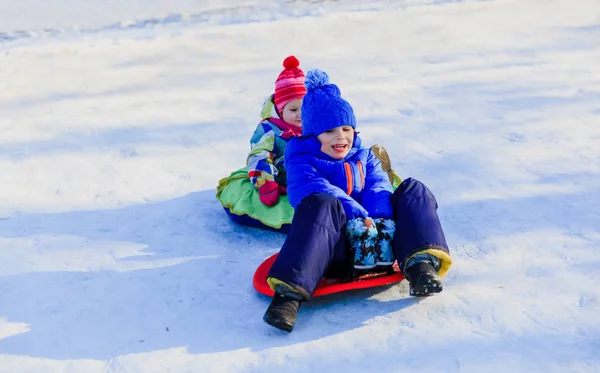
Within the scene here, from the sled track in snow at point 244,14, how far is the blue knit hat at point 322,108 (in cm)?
378

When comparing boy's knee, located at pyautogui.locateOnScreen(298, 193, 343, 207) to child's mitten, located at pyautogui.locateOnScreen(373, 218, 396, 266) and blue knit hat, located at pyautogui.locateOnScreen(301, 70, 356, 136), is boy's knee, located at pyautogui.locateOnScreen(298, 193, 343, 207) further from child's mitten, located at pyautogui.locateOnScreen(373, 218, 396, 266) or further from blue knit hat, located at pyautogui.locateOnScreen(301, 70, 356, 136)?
blue knit hat, located at pyautogui.locateOnScreen(301, 70, 356, 136)

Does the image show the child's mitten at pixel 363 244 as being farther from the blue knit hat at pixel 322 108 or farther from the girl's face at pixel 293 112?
the girl's face at pixel 293 112

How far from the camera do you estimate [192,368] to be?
8.57 feet

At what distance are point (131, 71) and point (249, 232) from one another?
8.67 ft

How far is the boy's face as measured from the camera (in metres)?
3.21

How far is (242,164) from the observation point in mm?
4391

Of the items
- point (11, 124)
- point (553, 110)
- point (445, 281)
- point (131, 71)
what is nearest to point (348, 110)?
point (445, 281)

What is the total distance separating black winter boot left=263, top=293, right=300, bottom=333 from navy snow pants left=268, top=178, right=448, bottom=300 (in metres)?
0.06

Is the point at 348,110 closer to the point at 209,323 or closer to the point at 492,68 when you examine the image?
the point at 209,323

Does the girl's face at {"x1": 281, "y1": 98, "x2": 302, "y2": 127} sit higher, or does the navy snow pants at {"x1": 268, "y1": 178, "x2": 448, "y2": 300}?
the girl's face at {"x1": 281, "y1": 98, "x2": 302, "y2": 127}

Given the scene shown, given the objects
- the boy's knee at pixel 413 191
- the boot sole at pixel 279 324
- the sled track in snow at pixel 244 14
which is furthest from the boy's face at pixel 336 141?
the sled track in snow at pixel 244 14

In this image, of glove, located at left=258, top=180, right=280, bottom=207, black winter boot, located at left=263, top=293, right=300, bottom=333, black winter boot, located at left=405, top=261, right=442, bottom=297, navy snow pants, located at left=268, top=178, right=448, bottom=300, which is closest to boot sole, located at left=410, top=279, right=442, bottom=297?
black winter boot, located at left=405, top=261, right=442, bottom=297

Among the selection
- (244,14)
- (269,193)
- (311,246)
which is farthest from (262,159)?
(244,14)

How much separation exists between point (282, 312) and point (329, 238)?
0.32 meters
